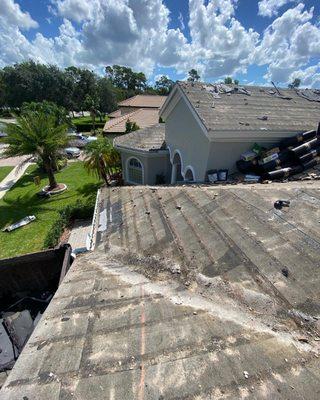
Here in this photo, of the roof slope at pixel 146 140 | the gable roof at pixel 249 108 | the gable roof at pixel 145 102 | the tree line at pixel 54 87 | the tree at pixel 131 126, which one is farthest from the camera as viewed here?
the tree line at pixel 54 87

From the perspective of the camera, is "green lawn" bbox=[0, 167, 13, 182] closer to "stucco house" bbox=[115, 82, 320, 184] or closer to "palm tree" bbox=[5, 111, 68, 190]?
"palm tree" bbox=[5, 111, 68, 190]

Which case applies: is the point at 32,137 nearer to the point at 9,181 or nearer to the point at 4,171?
the point at 9,181

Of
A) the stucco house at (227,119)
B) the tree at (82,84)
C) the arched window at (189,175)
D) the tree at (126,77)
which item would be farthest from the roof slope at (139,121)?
the tree at (126,77)

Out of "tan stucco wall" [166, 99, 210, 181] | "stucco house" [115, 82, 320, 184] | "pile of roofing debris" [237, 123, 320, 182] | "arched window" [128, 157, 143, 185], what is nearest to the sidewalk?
"arched window" [128, 157, 143, 185]

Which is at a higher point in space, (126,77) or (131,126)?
(126,77)

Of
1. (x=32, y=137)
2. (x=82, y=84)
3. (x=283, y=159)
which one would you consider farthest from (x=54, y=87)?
(x=283, y=159)

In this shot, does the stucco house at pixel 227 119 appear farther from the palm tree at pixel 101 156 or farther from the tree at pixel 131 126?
the tree at pixel 131 126

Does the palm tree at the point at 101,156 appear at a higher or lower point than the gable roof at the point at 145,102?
lower
